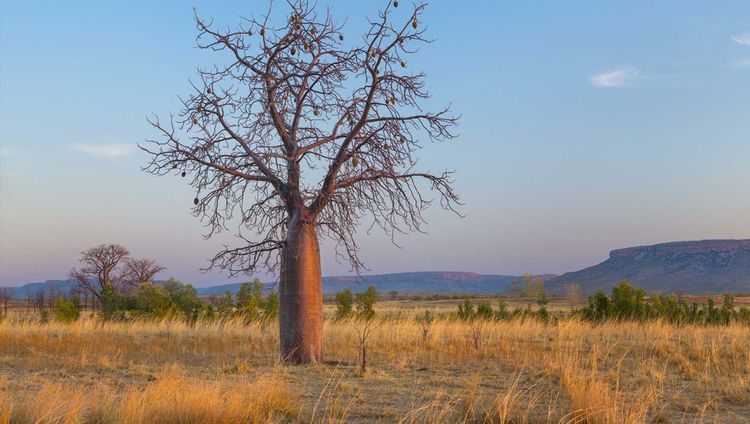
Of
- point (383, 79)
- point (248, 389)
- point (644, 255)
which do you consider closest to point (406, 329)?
point (383, 79)

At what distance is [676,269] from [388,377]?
15049cm

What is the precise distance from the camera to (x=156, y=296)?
2681cm

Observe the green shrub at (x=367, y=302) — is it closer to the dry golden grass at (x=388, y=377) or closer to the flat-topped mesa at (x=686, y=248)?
the dry golden grass at (x=388, y=377)

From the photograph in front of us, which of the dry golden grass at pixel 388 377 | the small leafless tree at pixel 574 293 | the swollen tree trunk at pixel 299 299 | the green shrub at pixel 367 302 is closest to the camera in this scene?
the dry golden grass at pixel 388 377

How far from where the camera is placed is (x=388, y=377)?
8.04m

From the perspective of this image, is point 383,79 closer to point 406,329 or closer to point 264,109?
point 264,109

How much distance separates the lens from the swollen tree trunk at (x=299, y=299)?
30.7ft

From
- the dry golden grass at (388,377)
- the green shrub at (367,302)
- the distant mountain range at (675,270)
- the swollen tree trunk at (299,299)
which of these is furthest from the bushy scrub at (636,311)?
the distant mountain range at (675,270)

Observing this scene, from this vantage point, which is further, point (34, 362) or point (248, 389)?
point (34, 362)

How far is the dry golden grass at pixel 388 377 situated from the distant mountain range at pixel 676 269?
12525 cm

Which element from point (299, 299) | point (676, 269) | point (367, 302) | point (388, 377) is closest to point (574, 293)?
point (367, 302)

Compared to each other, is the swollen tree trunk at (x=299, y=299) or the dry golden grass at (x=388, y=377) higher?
the swollen tree trunk at (x=299, y=299)

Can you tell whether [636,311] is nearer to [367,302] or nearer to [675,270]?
[367,302]

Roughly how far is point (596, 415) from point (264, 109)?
20.2 ft
